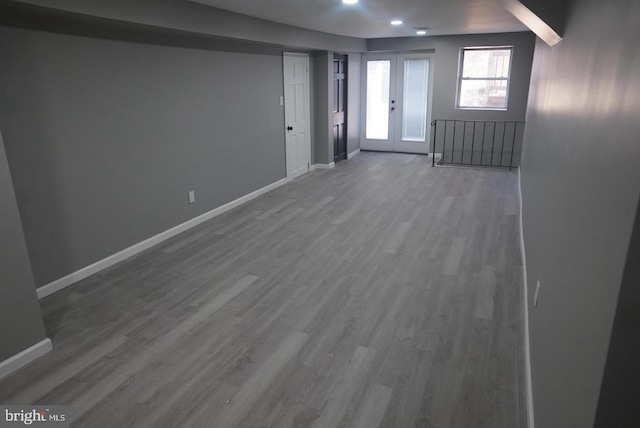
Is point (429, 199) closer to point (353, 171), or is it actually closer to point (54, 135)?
point (353, 171)

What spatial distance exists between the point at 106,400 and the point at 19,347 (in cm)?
75

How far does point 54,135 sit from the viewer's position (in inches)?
134

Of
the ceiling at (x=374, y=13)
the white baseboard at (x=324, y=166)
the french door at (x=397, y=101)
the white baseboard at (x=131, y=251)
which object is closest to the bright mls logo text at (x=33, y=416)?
the white baseboard at (x=131, y=251)

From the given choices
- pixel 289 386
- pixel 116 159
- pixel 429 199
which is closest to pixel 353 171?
pixel 429 199

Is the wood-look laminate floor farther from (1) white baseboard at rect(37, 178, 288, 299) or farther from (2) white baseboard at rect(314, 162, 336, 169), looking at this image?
(2) white baseboard at rect(314, 162, 336, 169)

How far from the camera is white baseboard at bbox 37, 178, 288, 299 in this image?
139 inches

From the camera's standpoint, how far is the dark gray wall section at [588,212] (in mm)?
1006

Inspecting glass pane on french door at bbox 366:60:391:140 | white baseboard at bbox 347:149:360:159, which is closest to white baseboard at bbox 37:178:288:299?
white baseboard at bbox 347:149:360:159

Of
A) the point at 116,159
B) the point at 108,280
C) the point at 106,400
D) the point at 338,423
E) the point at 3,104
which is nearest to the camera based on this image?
the point at 338,423

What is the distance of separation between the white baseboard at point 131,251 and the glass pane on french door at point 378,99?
4.35m

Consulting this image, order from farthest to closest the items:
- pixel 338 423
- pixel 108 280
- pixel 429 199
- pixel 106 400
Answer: pixel 429 199, pixel 108 280, pixel 106 400, pixel 338 423

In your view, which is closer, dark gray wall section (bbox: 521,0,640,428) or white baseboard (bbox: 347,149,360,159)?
dark gray wall section (bbox: 521,0,640,428)

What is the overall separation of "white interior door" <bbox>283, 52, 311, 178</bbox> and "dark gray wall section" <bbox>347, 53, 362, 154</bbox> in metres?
1.54

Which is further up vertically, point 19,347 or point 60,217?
point 60,217
